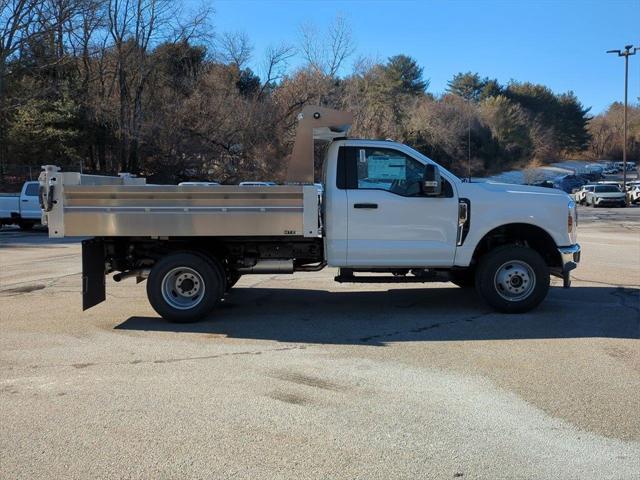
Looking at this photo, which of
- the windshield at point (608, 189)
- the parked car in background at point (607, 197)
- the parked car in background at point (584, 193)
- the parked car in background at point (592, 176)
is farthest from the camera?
the parked car in background at point (592, 176)

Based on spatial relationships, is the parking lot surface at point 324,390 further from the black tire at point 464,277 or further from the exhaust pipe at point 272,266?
the exhaust pipe at point 272,266

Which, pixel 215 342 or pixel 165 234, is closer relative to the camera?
pixel 215 342

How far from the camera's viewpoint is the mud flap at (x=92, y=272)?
285 inches

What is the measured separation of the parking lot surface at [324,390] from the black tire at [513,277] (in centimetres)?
24

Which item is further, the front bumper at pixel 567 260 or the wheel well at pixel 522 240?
the wheel well at pixel 522 240

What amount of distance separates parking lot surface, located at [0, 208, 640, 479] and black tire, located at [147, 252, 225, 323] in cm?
19

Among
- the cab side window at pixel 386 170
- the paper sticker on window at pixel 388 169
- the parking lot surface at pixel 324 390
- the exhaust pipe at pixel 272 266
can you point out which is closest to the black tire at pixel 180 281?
the parking lot surface at pixel 324 390

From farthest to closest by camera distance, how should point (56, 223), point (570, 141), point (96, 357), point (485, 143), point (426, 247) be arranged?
point (570, 141), point (485, 143), point (426, 247), point (56, 223), point (96, 357)

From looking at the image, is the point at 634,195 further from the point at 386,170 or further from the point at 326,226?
the point at 326,226

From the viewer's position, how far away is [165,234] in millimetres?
7117

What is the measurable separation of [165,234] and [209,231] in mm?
535

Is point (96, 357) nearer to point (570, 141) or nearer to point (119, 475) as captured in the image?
point (119, 475)

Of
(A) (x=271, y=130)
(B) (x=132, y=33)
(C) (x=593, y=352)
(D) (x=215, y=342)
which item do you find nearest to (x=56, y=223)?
(D) (x=215, y=342)

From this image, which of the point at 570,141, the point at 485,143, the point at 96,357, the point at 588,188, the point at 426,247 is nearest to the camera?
the point at 96,357
